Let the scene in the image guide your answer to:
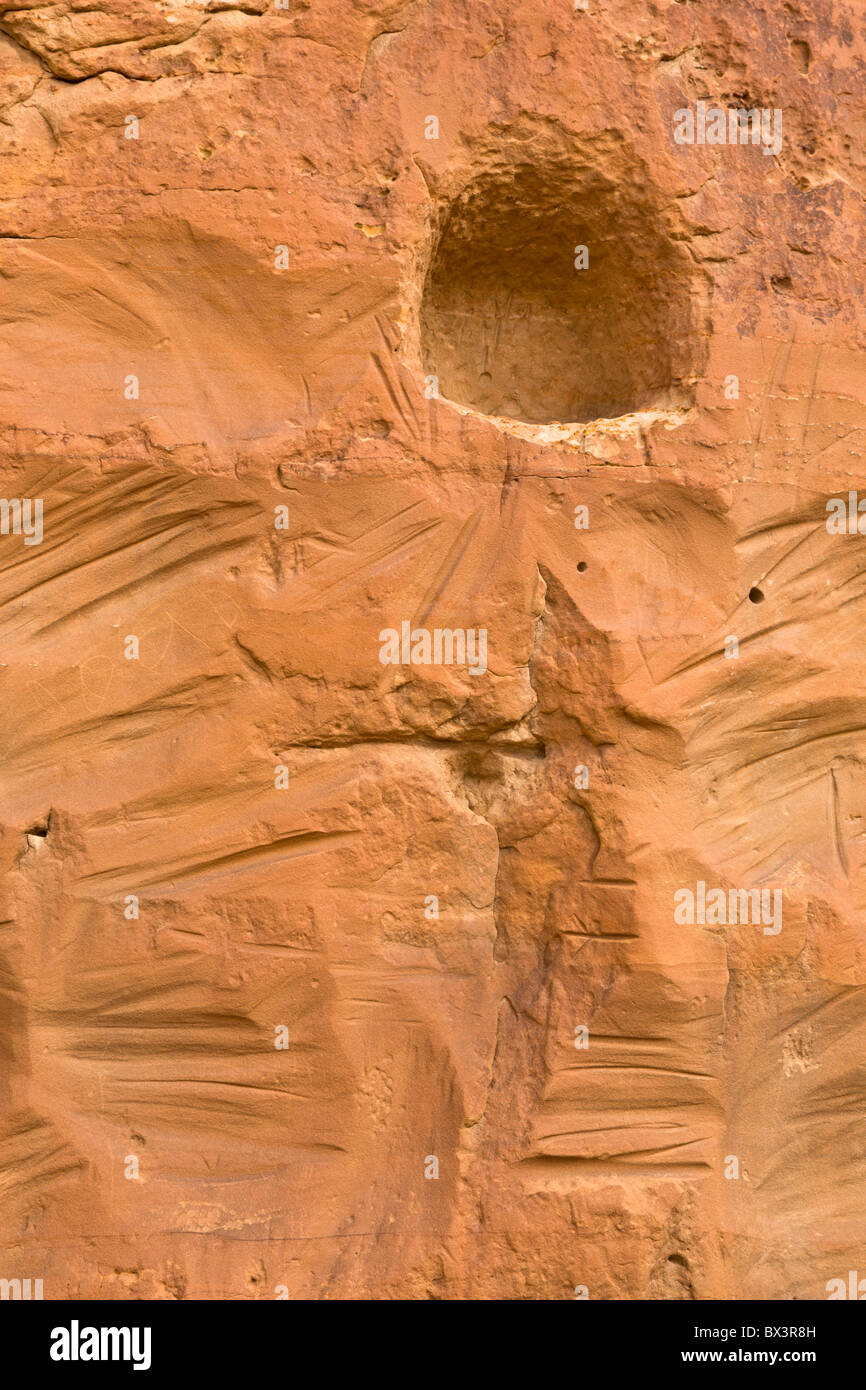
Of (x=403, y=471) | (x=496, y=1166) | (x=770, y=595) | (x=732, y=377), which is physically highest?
(x=732, y=377)

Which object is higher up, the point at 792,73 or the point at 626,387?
the point at 792,73

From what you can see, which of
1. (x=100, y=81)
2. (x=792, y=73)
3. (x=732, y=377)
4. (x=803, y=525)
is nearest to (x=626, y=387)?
(x=732, y=377)

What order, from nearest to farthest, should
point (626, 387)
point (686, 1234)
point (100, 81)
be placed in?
point (100, 81)
point (686, 1234)
point (626, 387)

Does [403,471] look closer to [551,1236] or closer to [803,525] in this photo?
[803,525]

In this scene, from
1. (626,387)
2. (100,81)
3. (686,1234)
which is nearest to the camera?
(100,81)

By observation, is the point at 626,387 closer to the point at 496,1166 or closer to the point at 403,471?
the point at 403,471

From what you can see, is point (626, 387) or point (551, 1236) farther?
point (626, 387)
